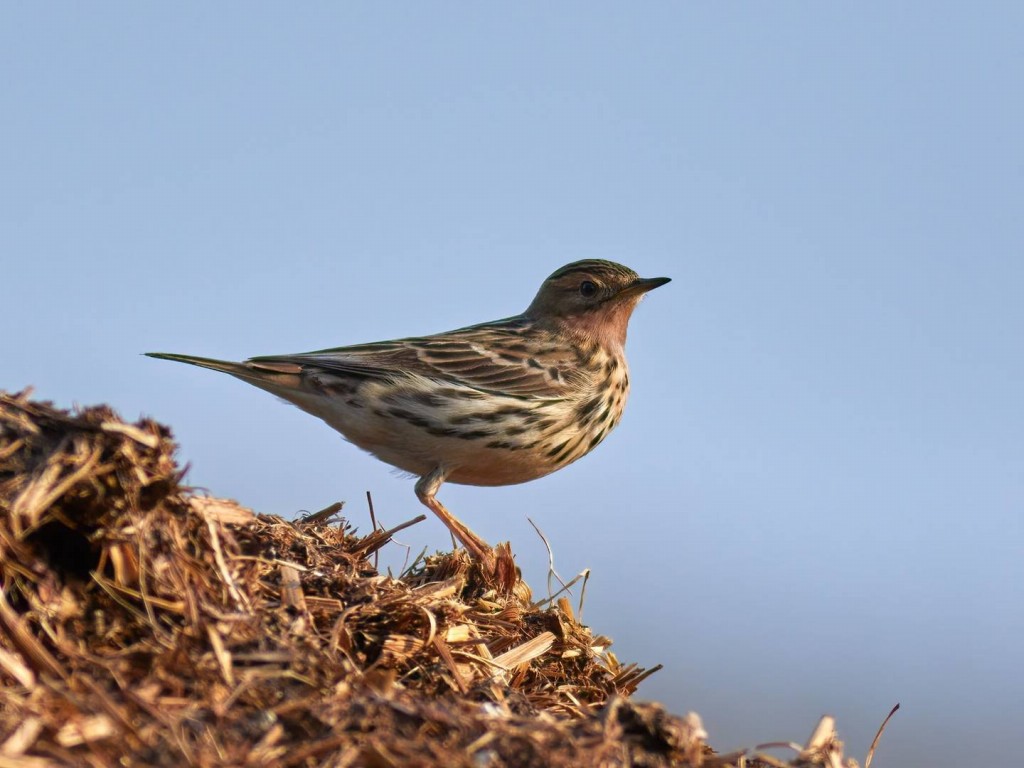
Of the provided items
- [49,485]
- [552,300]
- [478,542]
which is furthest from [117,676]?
[552,300]

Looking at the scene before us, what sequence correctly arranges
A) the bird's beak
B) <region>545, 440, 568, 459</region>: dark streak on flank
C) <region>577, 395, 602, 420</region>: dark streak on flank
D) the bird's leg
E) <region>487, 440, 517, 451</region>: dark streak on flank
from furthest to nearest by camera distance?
the bird's beak < <region>577, 395, 602, 420</region>: dark streak on flank < <region>545, 440, 568, 459</region>: dark streak on flank < <region>487, 440, 517, 451</region>: dark streak on flank < the bird's leg

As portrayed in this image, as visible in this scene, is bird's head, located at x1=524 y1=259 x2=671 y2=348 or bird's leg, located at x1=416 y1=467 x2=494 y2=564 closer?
bird's leg, located at x1=416 y1=467 x2=494 y2=564

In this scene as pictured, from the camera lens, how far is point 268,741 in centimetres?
331

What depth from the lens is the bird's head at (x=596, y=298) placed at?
34.6 ft

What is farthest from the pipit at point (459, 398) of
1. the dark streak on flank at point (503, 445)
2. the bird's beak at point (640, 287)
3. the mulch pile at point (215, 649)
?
the mulch pile at point (215, 649)

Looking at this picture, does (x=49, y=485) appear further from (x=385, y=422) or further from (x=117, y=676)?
(x=385, y=422)

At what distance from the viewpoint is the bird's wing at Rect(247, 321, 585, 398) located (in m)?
9.42

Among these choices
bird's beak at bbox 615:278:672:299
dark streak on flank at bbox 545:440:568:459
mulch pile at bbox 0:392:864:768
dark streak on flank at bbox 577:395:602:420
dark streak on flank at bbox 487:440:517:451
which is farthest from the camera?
bird's beak at bbox 615:278:672:299

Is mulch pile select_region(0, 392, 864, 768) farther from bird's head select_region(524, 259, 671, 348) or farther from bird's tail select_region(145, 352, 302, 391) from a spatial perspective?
bird's head select_region(524, 259, 671, 348)

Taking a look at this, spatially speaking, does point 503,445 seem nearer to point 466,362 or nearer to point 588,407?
point 588,407

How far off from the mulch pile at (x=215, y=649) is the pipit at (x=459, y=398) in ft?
10.8

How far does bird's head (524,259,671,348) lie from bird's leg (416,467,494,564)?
2.24 meters

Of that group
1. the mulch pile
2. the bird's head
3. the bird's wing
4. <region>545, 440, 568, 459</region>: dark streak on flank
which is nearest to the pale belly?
<region>545, 440, 568, 459</region>: dark streak on flank

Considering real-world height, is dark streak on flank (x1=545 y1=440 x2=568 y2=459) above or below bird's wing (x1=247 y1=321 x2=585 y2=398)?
below
